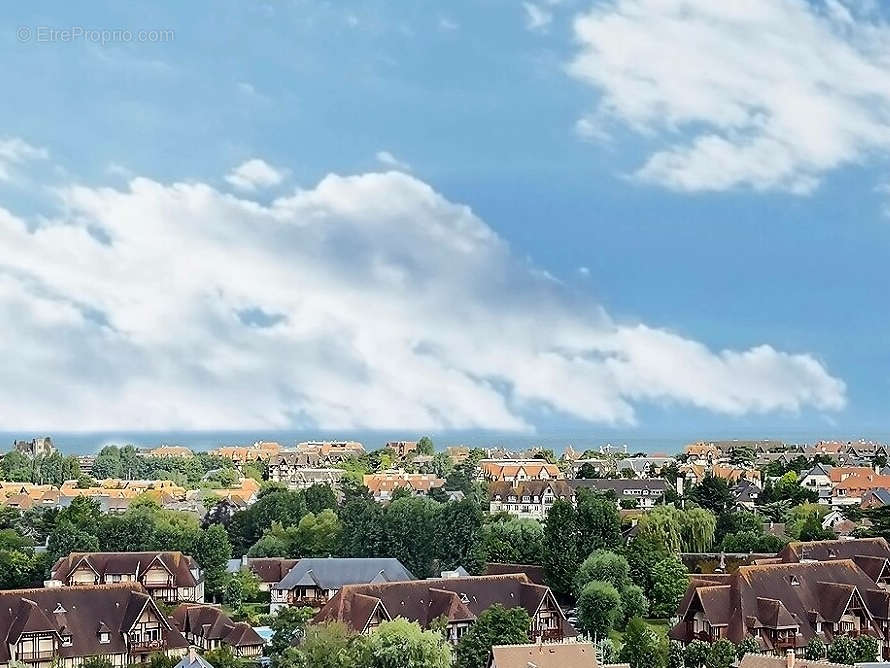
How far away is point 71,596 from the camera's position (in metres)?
34.8

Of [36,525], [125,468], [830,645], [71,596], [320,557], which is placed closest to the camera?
[830,645]

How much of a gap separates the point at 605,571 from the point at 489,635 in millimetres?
9660

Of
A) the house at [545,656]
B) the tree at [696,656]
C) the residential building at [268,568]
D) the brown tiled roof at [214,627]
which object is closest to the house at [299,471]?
the residential building at [268,568]

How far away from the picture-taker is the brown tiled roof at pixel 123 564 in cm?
4248

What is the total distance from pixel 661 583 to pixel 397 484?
145 feet

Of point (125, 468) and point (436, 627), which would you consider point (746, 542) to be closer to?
point (436, 627)

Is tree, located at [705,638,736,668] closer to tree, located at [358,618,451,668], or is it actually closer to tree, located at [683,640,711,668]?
tree, located at [683,640,711,668]

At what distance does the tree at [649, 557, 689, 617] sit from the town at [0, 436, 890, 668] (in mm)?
71

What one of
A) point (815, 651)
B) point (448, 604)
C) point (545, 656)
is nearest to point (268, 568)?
point (448, 604)

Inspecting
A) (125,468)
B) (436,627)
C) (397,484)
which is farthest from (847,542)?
(125,468)

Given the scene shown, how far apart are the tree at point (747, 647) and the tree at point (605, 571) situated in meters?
7.18

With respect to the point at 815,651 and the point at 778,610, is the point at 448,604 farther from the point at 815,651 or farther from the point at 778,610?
the point at 815,651

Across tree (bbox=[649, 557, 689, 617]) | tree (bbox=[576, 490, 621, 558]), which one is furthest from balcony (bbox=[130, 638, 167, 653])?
tree (bbox=[649, 557, 689, 617])

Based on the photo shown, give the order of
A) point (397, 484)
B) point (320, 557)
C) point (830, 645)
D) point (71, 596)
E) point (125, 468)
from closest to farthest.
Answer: point (830, 645), point (71, 596), point (320, 557), point (397, 484), point (125, 468)
